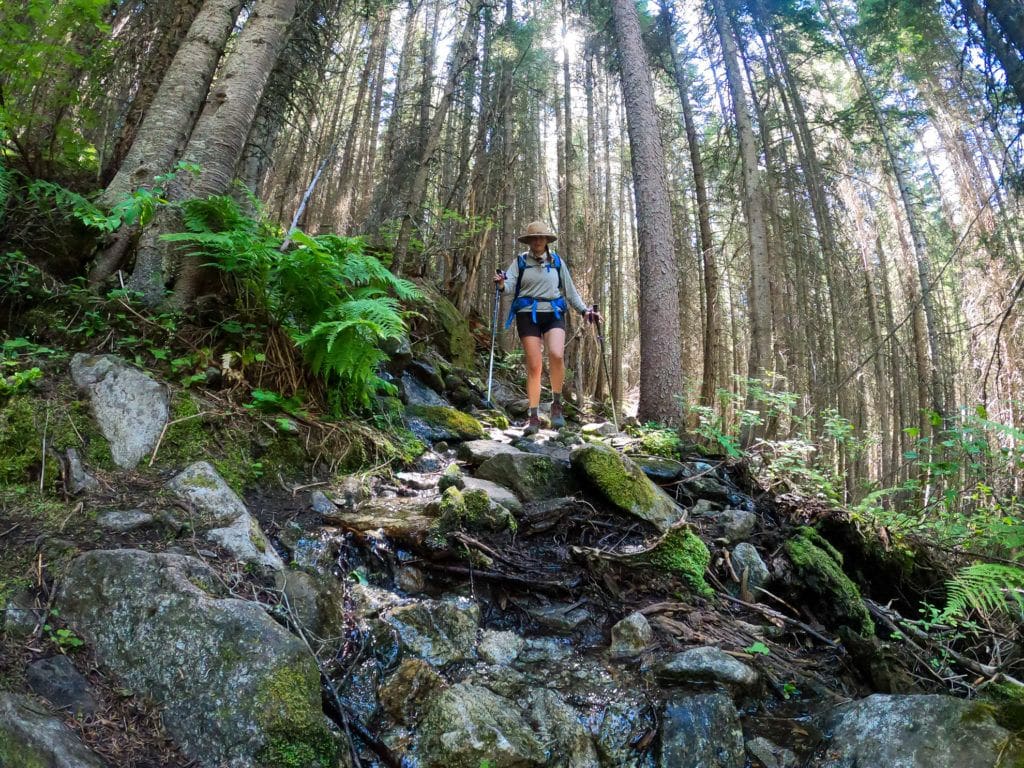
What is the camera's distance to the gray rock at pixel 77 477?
2691mm

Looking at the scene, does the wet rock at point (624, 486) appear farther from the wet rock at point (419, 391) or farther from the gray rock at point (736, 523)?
the wet rock at point (419, 391)

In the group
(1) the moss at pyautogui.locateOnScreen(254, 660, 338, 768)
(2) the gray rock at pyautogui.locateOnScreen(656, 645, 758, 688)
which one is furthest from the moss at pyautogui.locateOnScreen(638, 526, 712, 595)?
(1) the moss at pyautogui.locateOnScreen(254, 660, 338, 768)

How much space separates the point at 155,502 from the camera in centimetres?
279

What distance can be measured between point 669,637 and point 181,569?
254cm

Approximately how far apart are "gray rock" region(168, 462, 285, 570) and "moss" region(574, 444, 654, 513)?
2461mm

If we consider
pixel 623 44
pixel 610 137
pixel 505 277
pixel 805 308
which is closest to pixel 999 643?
pixel 505 277

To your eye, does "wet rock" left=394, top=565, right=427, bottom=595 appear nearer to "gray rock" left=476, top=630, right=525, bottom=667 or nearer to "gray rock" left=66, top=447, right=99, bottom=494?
"gray rock" left=476, top=630, right=525, bottom=667

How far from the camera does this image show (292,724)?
1.89 m

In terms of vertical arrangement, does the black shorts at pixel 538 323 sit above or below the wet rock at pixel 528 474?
above

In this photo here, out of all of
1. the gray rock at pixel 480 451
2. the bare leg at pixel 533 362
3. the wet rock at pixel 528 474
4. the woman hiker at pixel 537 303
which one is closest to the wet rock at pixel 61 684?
the wet rock at pixel 528 474

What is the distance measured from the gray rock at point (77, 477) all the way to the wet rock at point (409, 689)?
185 cm

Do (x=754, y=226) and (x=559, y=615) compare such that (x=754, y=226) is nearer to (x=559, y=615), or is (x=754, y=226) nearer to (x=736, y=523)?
(x=736, y=523)

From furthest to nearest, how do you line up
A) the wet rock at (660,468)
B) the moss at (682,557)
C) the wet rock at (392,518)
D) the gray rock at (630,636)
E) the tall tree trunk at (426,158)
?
the tall tree trunk at (426,158) → the wet rock at (660,468) → the moss at (682,557) → the wet rock at (392,518) → the gray rock at (630,636)

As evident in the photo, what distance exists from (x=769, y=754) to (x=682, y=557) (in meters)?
1.45
